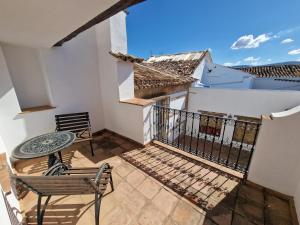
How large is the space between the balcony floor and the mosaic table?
71 centimetres

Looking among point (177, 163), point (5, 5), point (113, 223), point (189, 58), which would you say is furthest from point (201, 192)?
point (189, 58)

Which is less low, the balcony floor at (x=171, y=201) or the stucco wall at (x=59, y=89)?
the stucco wall at (x=59, y=89)

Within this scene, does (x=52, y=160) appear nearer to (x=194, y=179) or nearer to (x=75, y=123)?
(x=75, y=123)

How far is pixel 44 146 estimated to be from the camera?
1987mm

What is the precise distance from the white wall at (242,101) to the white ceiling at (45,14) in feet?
22.0

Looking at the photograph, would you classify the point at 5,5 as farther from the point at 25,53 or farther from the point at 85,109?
the point at 85,109

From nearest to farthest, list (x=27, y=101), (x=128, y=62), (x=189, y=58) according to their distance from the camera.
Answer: (x=27, y=101), (x=128, y=62), (x=189, y=58)

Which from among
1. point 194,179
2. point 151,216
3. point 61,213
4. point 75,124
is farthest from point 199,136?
point 61,213

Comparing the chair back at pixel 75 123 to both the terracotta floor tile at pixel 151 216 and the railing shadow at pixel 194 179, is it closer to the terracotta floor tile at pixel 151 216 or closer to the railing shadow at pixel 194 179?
the railing shadow at pixel 194 179

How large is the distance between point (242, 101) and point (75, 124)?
23.3 ft

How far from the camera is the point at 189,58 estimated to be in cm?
973

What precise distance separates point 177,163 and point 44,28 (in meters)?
3.01

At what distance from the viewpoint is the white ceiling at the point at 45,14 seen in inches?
44.6

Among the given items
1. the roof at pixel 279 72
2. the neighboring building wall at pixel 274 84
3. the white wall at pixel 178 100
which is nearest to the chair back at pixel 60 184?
the white wall at pixel 178 100
